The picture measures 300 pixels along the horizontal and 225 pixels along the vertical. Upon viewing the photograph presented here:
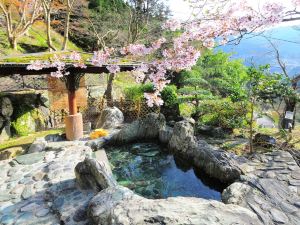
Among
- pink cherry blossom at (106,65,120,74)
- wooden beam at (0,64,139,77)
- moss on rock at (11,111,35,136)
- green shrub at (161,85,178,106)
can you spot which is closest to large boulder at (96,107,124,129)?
green shrub at (161,85,178,106)

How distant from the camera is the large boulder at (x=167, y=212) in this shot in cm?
370

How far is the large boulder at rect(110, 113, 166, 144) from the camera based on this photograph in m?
10.5

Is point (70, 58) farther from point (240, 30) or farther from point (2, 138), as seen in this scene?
point (240, 30)

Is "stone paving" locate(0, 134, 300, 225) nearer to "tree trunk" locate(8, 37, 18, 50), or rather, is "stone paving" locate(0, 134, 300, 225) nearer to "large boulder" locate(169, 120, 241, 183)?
"large boulder" locate(169, 120, 241, 183)

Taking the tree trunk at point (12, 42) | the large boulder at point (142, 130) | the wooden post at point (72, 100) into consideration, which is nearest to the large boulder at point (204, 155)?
the large boulder at point (142, 130)

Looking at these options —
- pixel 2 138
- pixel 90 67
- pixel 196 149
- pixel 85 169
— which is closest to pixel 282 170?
pixel 196 149

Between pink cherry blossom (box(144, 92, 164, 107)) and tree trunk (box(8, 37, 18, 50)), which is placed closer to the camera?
pink cherry blossom (box(144, 92, 164, 107))

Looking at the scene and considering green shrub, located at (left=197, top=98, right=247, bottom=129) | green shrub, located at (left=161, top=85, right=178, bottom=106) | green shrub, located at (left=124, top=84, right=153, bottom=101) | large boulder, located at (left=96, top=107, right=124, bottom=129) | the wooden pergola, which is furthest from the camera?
green shrub, located at (left=124, top=84, right=153, bottom=101)

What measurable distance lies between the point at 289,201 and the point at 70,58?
8234 mm

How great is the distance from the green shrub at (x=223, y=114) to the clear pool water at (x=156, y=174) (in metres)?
3.46

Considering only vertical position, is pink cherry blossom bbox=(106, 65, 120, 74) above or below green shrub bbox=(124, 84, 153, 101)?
above

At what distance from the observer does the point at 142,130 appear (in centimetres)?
1085

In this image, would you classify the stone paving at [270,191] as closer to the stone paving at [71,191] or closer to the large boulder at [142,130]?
the stone paving at [71,191]

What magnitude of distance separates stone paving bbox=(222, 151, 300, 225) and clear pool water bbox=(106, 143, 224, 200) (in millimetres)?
1056
